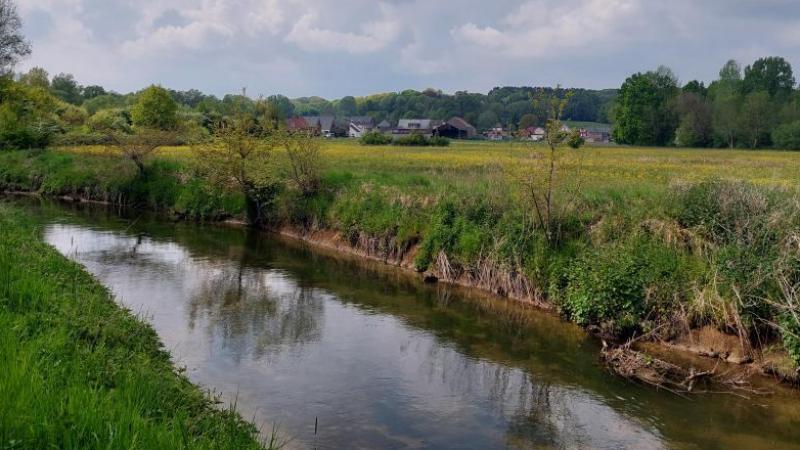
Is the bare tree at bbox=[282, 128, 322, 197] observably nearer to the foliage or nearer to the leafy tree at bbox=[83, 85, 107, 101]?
the foliage

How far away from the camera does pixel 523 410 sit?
10977 mm

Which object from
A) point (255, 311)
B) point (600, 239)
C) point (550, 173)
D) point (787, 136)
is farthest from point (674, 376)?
point (787, 136)

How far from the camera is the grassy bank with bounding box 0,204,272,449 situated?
5430 mm

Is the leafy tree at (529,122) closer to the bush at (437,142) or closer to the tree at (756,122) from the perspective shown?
the bush at (437,142)

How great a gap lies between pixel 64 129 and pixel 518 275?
151 ft

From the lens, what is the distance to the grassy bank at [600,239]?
44.4 feet

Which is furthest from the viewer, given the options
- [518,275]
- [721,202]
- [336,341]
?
[518,275]

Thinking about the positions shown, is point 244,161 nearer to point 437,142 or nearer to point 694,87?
point 437,142


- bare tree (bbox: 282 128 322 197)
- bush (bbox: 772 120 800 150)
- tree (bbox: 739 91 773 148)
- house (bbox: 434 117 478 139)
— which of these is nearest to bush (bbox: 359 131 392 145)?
bare tree (bbox: 282 128 322 197)

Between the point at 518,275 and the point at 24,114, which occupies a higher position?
the point at 24,114

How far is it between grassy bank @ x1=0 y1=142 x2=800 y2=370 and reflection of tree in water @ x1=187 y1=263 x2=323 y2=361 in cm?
465

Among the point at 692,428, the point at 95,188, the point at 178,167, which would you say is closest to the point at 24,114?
the point at 95,188

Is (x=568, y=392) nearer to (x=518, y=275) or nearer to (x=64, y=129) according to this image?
(x=518, y=275)

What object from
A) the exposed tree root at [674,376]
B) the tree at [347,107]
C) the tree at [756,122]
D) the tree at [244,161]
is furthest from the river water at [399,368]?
the tree at [347,107]
